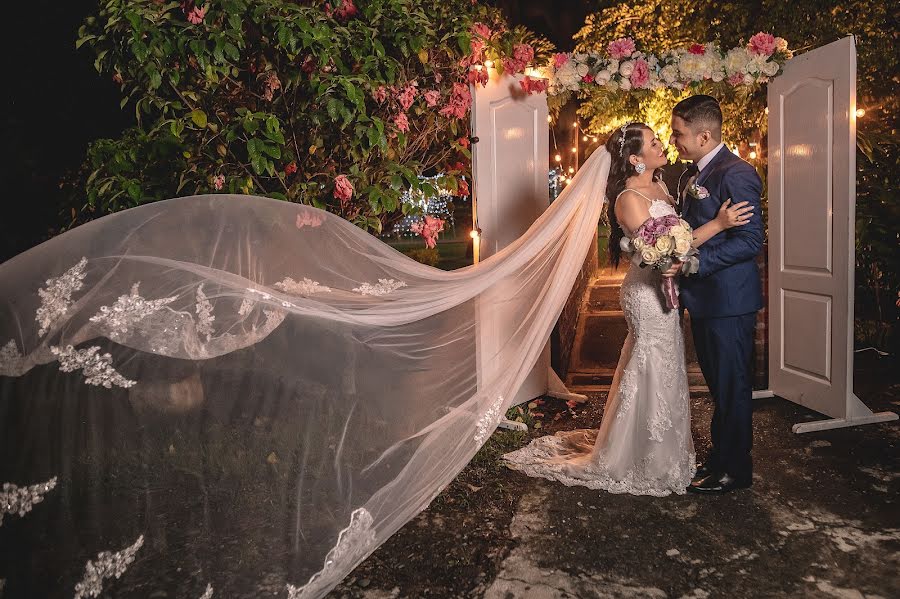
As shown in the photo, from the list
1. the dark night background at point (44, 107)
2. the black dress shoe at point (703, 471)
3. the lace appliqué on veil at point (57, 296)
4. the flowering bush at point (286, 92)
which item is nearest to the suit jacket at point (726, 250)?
the black dress shoe at point (703, 471)

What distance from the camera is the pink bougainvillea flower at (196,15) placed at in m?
3.74

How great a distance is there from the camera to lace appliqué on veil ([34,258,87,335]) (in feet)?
8.41

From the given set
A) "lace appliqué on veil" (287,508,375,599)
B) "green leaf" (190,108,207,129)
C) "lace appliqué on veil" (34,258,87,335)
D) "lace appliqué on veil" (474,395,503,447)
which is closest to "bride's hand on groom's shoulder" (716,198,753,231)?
"lace appliqué on veil" (474,395,503,447)

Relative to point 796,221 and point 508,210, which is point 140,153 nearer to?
point 508,210

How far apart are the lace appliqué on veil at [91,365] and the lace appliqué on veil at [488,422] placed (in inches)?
67.1

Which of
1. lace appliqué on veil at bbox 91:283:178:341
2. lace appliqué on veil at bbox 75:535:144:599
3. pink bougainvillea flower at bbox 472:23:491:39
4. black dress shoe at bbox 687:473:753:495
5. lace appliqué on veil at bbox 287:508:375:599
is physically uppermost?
pink bougainvillea flower at bbox 472:23:491:39

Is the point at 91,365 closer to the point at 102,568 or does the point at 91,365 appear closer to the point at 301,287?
the point at 102,568

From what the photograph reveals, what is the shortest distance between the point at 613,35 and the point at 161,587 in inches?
448

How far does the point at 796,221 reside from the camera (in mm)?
5273

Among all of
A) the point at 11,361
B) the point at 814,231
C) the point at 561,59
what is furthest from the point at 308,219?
the point at 814,231

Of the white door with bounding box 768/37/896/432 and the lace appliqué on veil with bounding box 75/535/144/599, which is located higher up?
the white door with bounding box 768/37/896/432

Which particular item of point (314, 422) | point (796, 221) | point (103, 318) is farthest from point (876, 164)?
point (103, 318)

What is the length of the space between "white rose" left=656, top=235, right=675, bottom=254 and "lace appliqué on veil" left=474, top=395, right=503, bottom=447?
113 centimetres

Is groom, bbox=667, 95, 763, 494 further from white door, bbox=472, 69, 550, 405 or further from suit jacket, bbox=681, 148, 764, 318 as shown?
white door, bbox=472, 69, 550, 405
